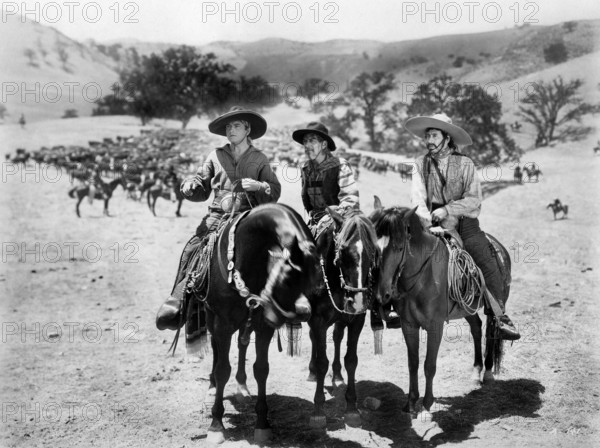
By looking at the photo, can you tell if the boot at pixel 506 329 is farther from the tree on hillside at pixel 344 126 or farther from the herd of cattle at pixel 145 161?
the tree on hillside at pixel 344 126

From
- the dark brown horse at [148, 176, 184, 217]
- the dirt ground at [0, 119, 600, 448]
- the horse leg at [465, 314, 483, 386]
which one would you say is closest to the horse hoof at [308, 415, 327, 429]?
the dirt ground at [0, 119, 600, 448]

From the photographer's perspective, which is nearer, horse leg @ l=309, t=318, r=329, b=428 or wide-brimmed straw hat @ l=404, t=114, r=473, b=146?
horse leg @ l=309, t=318, r=329, b=428

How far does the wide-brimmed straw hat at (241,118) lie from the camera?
6.29 m

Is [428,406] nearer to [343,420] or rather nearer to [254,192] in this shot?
[343,420]

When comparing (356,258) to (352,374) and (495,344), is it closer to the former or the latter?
(352,374)

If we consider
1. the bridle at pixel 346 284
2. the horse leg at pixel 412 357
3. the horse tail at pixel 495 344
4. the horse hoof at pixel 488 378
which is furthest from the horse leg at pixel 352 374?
the horse hoof at pixel 488 378

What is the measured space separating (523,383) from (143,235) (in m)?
13.9

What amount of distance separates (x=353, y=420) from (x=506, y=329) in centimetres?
213

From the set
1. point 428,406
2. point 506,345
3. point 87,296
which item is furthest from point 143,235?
point 428,406

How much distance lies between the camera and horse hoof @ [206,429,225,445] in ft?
19.2

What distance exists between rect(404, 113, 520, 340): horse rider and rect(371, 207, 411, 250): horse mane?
0.98 meters

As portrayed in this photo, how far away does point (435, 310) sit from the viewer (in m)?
6.30

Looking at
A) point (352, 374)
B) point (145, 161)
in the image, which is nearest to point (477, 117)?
point (145, 161)

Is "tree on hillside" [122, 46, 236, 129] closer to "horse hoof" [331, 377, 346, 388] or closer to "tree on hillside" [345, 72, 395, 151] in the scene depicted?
"tree on hillside" [345, 72, 395, 151]
